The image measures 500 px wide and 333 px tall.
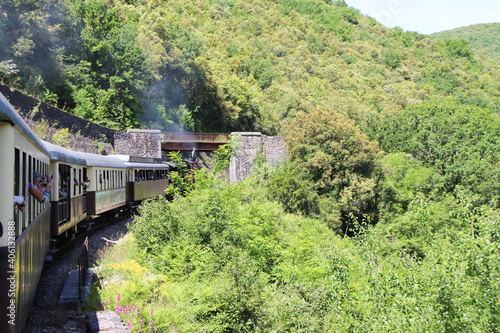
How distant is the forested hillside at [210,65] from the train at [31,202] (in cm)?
1493

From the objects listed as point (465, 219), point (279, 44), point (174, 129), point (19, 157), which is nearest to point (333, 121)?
point (174, 129)

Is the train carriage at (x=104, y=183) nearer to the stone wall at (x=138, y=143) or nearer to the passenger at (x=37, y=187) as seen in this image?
the passenger at (x=37, y=187)

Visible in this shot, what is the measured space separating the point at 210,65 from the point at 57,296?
49.0 m

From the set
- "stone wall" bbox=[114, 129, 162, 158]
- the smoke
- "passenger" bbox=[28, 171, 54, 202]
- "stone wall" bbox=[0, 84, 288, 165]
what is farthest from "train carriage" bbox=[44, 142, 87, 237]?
the smoke

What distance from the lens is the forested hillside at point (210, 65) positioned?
3228cm

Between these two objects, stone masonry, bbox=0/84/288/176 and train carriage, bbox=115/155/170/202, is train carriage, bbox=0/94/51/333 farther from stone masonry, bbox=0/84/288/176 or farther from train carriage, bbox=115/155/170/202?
train carriage, bbox=115/155/170/202

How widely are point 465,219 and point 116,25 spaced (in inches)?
1531

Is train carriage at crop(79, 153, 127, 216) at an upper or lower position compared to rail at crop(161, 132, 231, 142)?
lower

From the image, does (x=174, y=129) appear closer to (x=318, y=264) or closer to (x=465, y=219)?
(x=318, y=264)

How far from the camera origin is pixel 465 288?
959 cm

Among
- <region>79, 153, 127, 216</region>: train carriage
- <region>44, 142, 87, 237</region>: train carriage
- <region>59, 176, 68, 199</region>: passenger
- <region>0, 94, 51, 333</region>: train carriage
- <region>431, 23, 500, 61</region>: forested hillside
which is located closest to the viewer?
<region>0, 94, 51, 333</region>: train carriage

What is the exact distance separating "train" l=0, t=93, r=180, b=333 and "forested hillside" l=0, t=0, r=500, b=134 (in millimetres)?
14932

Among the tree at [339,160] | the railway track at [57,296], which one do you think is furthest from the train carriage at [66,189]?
the tree at [339,160]

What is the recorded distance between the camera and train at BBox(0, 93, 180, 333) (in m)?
4.54
